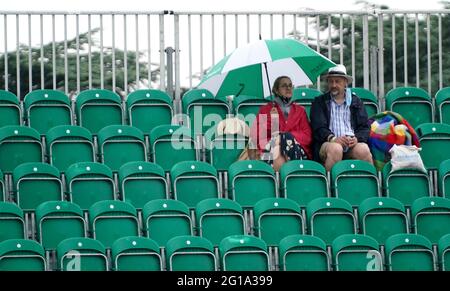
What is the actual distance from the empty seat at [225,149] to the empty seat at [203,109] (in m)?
0.48

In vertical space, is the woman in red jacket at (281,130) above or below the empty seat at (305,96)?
below

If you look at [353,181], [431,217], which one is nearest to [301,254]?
[353,181]

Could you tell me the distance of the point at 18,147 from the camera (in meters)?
20.2

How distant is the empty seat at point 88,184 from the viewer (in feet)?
64.4

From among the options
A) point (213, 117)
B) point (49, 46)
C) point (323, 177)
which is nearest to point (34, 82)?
point (49, 46)

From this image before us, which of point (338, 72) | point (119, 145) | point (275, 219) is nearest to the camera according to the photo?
point (275, 219)

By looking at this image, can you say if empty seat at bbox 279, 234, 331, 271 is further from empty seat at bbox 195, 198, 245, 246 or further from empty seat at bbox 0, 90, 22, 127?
empty seat at bbox 0, 90, 22, 127

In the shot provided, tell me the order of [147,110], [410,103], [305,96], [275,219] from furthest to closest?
1. [410,103]
2. [305,96]
3. [147,110]
4. [275,219]

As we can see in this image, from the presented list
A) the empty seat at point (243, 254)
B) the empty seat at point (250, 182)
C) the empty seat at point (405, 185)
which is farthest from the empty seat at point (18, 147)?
the empty seat at point (405, 185)

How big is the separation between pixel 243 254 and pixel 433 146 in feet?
10.7

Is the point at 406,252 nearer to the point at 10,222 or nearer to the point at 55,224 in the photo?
the point at 55,224

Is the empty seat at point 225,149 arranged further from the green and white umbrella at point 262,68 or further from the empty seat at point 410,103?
the empty seat at point 410,103

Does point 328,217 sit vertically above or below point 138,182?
below
